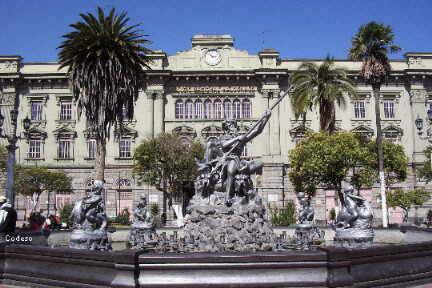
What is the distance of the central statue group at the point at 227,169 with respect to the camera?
49.4 ft

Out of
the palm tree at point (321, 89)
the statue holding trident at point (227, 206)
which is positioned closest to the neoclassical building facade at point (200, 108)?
the palm tree at point (321, 89)

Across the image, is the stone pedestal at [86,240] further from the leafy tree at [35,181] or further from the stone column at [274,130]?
the stone column at [274,130]

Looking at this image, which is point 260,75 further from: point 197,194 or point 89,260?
point 89,260

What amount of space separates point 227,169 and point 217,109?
30.7 m

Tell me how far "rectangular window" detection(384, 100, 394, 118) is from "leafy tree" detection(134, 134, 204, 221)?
68.3 ft

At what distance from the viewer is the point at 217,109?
4559 cm

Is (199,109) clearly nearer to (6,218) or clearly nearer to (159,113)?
(159,113)

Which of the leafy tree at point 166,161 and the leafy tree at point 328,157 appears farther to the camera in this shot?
the leafy tree at point 166,161

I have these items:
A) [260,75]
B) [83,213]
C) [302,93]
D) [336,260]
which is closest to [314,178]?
[302,93]

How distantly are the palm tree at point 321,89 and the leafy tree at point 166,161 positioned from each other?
1076 centimetres

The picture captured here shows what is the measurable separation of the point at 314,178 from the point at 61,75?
28045 millimetres

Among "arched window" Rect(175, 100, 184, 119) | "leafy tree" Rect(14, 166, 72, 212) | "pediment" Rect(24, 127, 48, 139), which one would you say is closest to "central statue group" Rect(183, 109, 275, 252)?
"leafy tree" Rect(14, 166, 72, 212)

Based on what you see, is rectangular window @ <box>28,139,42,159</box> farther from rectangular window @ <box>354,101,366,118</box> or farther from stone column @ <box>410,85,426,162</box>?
stone column @ <box>410,85,426,162</box>

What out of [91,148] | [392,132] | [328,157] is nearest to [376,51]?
[328,157]
